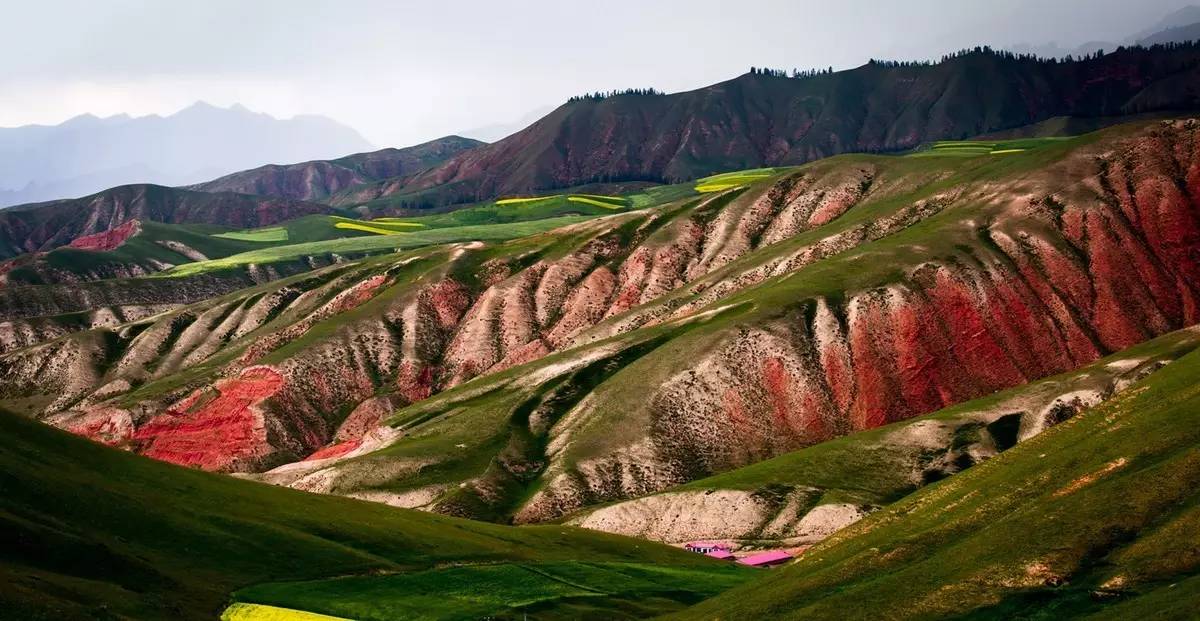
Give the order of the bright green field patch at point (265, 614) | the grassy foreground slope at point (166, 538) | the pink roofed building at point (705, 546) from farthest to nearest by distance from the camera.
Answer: the pink roofed building at point (705, 546)
the bright green field patch at point (265, 614)
the grassy foreground slope at point (166, 538)

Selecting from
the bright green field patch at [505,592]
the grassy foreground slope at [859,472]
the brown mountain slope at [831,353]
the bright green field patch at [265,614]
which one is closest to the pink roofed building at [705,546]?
the grassy foreground slope at [859,472]

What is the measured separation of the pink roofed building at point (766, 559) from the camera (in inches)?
4438

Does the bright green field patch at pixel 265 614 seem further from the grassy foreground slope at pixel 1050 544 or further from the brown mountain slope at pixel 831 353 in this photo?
the brown mountain slope at pixel 831 353

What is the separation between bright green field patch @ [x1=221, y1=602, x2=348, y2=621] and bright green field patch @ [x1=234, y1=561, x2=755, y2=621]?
1.29 metres

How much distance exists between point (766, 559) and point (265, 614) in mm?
63754

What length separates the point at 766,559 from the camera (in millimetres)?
114000

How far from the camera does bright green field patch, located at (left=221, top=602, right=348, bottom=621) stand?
2441 inches

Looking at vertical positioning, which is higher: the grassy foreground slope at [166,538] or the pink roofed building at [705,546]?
the grassy foreground slope at [166,538]

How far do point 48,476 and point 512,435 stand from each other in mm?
98096

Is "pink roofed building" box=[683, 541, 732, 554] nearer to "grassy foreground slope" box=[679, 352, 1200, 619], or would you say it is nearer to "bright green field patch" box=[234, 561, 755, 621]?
"bright green field patch" box=[234, 561, 755, 621]

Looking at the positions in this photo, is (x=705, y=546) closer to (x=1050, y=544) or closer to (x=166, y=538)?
(x=1050, y=544)

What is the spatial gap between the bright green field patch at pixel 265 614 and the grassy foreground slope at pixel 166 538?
992 mm

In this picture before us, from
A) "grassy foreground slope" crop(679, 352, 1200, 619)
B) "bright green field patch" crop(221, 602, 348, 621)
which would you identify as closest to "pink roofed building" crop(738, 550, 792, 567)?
"grassy foreground slope" crop(679, 352, 1200, 619)

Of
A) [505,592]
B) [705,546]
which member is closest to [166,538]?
[505,592]
